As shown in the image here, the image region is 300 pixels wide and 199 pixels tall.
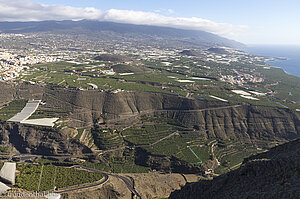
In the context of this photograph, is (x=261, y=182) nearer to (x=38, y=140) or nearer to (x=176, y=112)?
(x=176, y=112)

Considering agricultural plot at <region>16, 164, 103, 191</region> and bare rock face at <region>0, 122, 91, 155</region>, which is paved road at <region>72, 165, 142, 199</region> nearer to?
agricultural plot at <region>16, 164, 103, 191</region>

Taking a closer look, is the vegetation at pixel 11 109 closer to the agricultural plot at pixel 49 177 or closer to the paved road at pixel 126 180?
the agricultural plot at pixel 49 177

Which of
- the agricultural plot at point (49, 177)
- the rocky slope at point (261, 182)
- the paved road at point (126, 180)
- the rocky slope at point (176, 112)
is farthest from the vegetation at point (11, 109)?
the rocky slope at point (261, 182)

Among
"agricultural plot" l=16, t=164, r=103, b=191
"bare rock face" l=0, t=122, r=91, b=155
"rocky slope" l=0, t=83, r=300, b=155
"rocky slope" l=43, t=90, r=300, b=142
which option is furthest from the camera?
"rocky slope" l=43, t=90, r=300, b=142

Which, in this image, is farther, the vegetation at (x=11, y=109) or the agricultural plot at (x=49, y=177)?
the vegetation at (x=11, y=109)

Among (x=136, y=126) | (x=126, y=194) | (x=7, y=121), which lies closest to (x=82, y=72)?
(x=7, y=121)

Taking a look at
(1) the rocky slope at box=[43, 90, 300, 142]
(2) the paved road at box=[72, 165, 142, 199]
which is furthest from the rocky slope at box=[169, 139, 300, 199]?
(1) the rocky slope at box=[43, 90, 300, 142]

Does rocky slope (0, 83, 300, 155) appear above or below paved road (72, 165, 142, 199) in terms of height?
above

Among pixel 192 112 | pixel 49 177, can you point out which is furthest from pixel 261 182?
pixel 192 112
